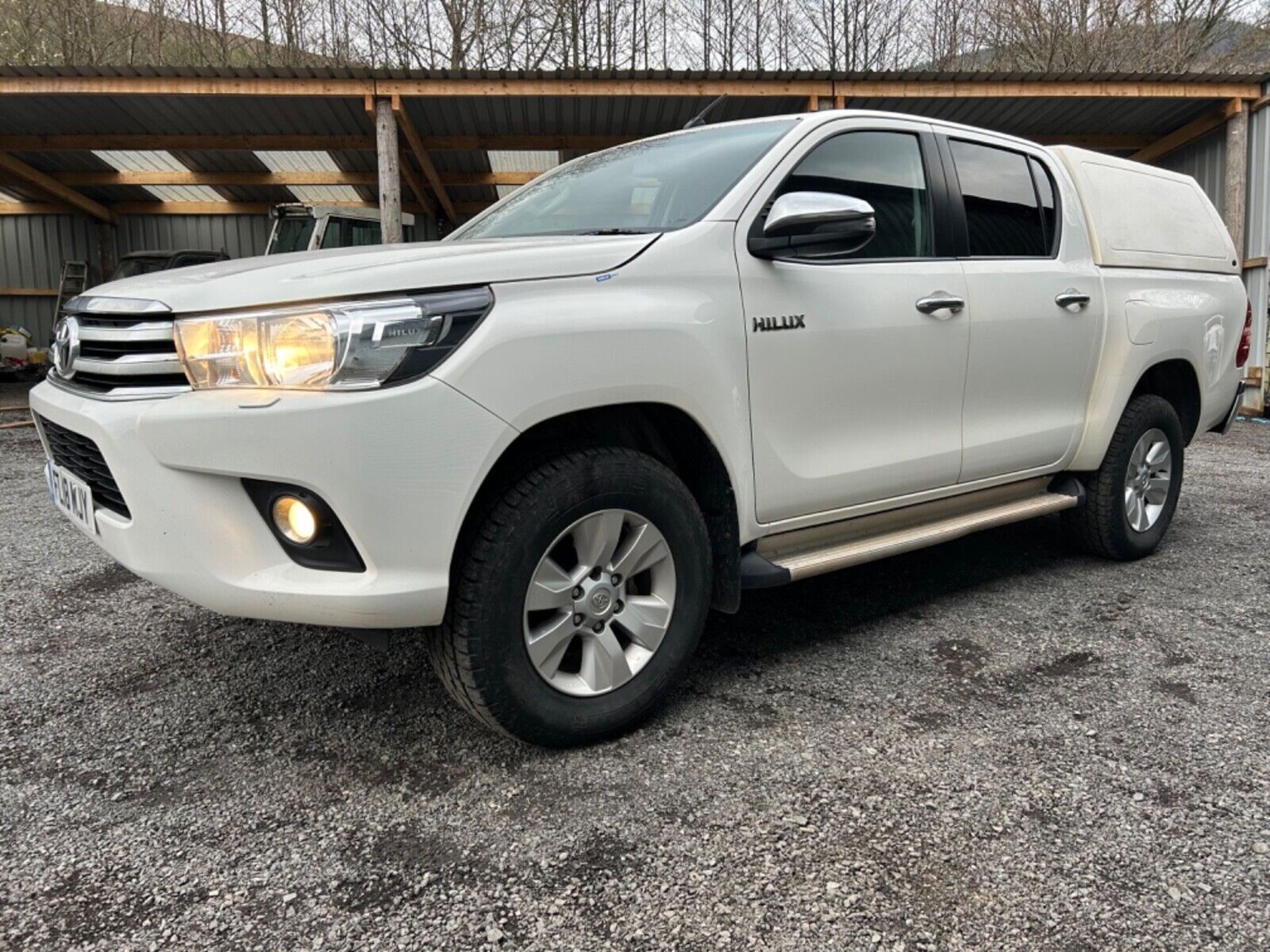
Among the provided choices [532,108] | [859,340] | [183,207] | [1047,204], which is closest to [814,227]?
[859,340]

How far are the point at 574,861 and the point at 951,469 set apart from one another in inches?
75.6

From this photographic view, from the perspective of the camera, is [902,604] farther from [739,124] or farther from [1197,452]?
[1197,452]

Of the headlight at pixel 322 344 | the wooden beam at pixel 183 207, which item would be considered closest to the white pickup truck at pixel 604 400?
the headlight at pixel 322 344

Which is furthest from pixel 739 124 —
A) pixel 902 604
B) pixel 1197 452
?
pixel 1197 452

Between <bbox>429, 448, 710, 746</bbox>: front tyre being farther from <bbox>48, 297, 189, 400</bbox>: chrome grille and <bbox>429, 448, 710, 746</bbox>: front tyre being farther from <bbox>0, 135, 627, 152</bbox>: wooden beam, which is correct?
<bbox>0, 135, 627, 152</bbox>: wooden beam

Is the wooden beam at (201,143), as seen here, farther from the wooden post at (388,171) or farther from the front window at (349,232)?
the wooden post at (388,171)

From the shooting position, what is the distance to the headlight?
1.85 m

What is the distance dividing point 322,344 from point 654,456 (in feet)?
3.17

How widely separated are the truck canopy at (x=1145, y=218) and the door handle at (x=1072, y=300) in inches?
10.8

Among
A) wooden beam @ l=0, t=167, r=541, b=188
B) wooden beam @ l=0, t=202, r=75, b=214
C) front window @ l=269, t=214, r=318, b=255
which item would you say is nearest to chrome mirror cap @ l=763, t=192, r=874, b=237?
front window @ l=269, t=214, r=318, b=255

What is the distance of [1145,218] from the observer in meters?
3.95

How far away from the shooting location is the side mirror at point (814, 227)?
2375 millimetres

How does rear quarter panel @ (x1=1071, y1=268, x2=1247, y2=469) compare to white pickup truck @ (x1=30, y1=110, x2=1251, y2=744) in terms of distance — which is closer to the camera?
white pickup truck @ (x1=30, y1=110, x2=1251, y2=744)

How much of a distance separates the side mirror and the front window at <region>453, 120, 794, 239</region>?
0.19 metres
